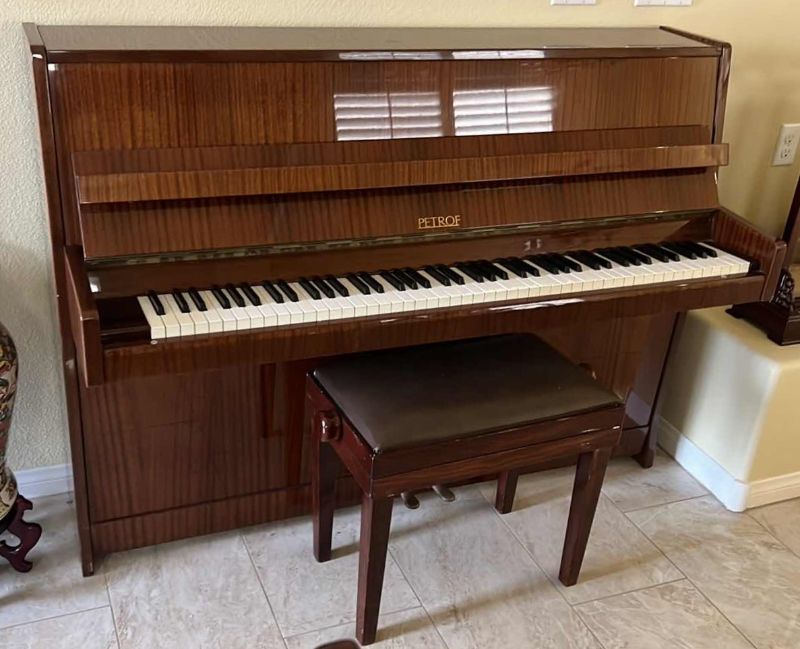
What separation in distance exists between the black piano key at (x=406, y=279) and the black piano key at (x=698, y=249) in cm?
63

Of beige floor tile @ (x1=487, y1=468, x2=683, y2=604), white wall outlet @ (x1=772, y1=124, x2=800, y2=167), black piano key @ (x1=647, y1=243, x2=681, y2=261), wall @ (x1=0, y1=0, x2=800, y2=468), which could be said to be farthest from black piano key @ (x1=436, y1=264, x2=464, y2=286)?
white wall outlet @ (x1=772, y1=124, x2=800, y2=167)

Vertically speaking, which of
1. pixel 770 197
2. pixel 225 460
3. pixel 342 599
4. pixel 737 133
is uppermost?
pixel 737 133

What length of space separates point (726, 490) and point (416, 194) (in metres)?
1.12

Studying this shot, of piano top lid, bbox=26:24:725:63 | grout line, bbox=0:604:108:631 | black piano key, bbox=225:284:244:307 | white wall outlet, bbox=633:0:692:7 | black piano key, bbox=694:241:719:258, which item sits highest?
white wall outlet, bbox=633:0:692:7

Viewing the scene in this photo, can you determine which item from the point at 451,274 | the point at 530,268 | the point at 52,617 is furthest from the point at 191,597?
the point at 530,268

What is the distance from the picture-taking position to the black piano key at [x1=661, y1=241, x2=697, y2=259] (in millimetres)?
1790

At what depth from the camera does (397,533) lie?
196 cm

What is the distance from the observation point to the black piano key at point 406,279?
155 centimetres

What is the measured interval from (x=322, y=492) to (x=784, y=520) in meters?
1.13

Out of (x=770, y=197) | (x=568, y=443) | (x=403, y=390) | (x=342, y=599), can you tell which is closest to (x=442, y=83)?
(x=403, y=390)

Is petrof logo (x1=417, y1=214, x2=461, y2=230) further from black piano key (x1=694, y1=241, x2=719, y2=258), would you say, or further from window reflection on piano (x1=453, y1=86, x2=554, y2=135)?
black piano key (x1=694, y1=241, x2=719, y2=258)

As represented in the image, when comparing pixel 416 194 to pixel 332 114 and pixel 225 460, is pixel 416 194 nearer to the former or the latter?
pixel 332 114

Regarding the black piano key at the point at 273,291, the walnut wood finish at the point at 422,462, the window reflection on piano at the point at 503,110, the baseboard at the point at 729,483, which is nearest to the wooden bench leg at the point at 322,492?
the walnut wood finish at the point at 422,462

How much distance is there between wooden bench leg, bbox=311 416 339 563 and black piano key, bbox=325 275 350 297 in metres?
0.32
